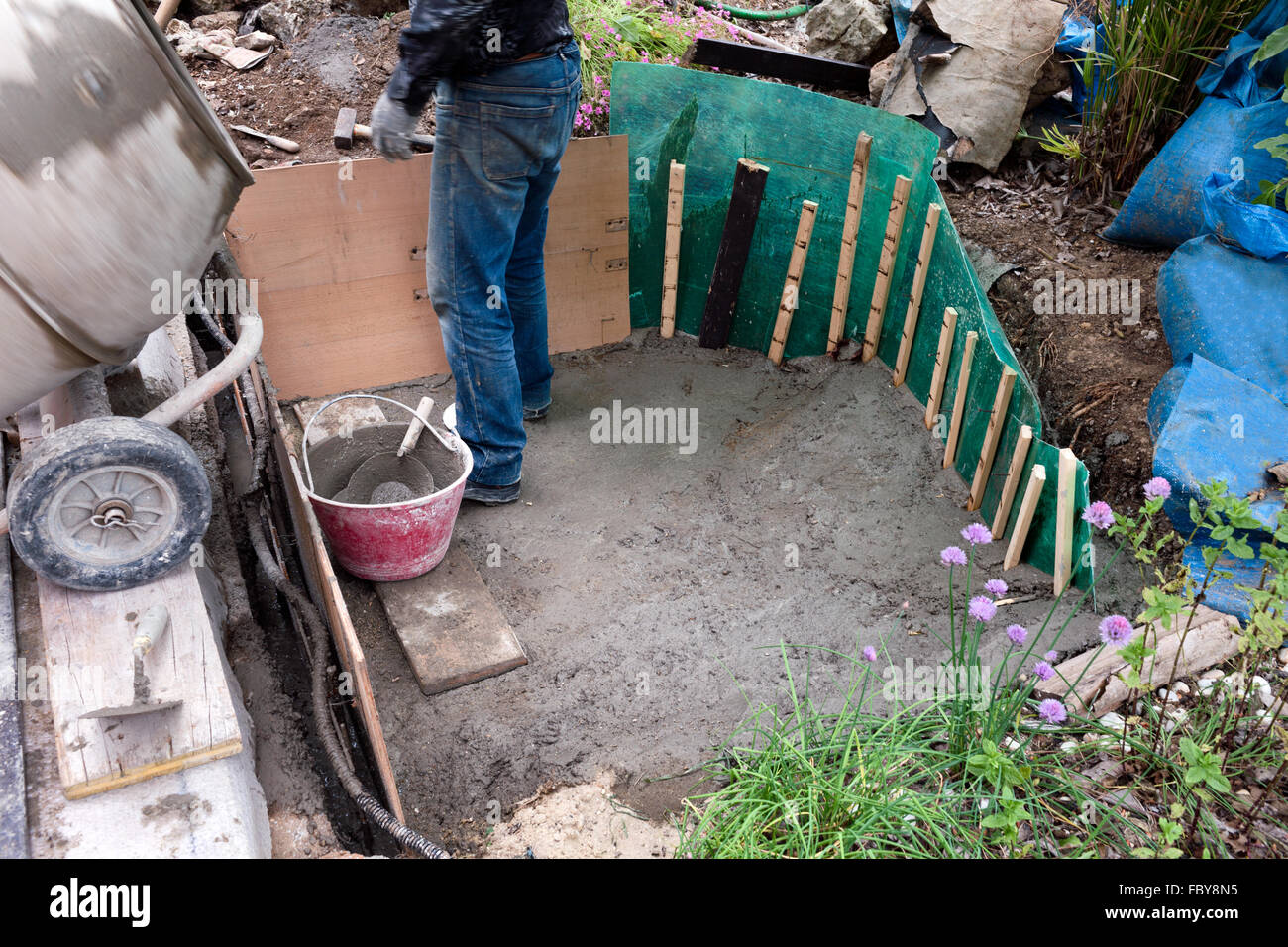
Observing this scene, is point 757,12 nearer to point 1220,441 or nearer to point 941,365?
point 941,365

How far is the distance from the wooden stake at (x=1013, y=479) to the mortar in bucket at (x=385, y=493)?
1.87 meters

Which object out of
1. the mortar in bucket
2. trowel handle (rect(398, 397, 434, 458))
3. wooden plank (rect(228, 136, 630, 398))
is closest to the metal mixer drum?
the mortar in bucket

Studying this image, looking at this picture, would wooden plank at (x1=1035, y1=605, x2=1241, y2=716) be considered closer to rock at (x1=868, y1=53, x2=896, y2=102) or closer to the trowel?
the trowel

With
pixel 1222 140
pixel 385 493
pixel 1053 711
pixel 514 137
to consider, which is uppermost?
pixel 514 137

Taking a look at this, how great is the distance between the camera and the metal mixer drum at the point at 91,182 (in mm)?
2072

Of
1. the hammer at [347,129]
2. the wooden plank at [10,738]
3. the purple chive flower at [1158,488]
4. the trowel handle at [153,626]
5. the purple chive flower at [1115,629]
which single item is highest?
the purple chive flower at [1158,488]

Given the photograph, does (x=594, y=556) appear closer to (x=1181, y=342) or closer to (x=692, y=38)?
(x=1181, y=342)

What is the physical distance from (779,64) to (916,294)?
2.00 meters

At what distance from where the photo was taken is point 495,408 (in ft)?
12.0

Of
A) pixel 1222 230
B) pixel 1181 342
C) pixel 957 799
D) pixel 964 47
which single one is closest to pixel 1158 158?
pixel 1222 230

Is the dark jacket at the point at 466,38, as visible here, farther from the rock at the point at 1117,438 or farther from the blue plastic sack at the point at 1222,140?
the blue plastic sack at the point at 1222,140

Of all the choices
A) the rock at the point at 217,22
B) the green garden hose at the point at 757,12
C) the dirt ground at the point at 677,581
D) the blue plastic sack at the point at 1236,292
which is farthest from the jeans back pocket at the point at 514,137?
the green garden hose at the point at 757,12

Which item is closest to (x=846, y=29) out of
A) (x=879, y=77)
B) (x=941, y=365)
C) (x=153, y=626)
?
(x=879, y=77)

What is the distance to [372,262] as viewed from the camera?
4.23 metres
